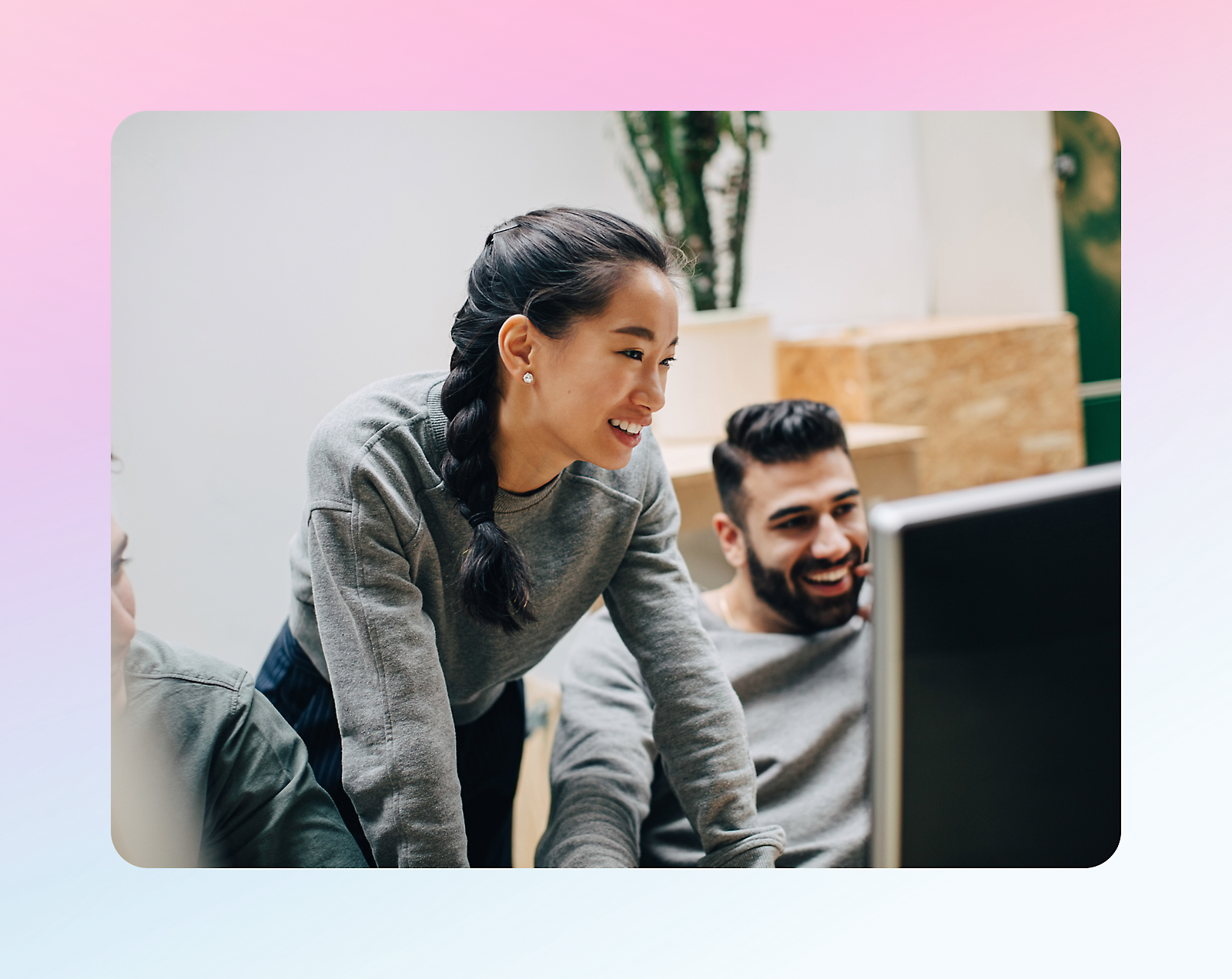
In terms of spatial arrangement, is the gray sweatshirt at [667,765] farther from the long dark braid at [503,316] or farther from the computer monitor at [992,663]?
the computer monitor at [992,663]

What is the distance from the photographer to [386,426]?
1.02m

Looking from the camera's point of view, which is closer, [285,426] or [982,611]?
[982,611]

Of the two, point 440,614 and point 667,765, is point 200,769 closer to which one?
point 440,614

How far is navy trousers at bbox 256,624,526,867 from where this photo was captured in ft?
3.51

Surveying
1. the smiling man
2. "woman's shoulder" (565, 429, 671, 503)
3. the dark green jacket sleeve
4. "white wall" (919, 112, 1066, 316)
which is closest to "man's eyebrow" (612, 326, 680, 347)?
"woman's shoulder" (565, 429, 671, 503)

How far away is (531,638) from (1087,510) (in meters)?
0.61

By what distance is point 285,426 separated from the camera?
1.10m

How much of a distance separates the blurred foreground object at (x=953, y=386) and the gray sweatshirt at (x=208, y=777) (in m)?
0.69

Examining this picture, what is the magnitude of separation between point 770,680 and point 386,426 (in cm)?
53

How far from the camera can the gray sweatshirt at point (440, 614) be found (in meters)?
1.00

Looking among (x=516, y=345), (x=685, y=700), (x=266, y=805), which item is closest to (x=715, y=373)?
(x=516, y=345)
